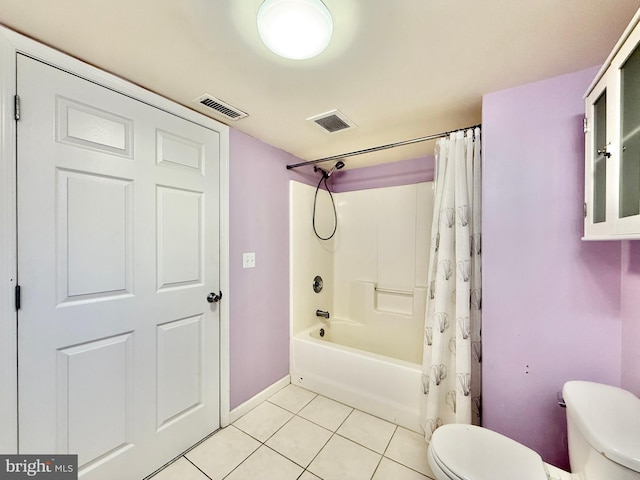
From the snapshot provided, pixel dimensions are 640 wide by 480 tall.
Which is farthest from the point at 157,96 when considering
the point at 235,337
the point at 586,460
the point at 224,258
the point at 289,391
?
the point at 586,460

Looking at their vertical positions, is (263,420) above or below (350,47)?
below

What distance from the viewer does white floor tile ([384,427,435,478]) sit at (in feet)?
4.69

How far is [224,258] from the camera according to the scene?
68.8 inches

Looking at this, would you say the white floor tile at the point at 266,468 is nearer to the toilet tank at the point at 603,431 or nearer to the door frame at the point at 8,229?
the door frame at the point at 8,229

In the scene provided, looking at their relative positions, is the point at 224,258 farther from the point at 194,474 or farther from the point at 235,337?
the point at 194,474

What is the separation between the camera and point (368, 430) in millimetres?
1706

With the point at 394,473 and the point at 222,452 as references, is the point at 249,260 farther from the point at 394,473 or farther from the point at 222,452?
the point at 394,473

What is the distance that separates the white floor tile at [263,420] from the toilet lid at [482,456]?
1.13m

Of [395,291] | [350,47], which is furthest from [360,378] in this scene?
[350,47]

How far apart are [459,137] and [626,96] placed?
77 cm

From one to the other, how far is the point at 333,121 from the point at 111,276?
5.21 ft

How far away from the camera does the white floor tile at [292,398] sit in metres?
1.97

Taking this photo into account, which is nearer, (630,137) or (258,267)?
(630,137)

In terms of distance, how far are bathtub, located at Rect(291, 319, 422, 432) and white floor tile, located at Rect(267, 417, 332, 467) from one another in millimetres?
353
